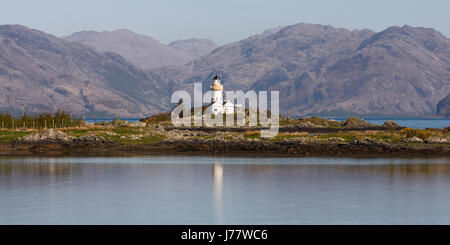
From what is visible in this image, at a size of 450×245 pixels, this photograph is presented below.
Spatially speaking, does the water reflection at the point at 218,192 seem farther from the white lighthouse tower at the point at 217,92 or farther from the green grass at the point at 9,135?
the white lighthouse tower at the point at 217,92

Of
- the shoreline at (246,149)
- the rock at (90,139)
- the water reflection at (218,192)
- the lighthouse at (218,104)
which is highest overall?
the lighthouse at (218,104)

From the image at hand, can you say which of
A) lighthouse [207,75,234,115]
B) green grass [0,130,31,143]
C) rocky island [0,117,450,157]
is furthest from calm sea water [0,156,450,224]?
lighthouse [207,75,234,115]

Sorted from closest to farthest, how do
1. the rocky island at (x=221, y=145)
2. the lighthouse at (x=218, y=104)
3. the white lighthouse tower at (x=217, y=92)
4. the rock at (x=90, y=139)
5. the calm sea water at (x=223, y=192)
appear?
the calm sea water at (x=223, y=192)
the rocky island at (x=221, y=145)
the rock at (x=90, y=139)
the lighthouse at (x=218, y=104)
the white lighthouse tower at (x=217, y=92)

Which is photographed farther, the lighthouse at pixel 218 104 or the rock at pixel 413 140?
the lighthouse at pixel 218 104

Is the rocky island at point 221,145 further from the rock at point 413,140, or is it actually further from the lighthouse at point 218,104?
the lighthouse at point 218,104

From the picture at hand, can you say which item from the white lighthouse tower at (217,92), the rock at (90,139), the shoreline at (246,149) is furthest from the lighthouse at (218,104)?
the shoreline at (246,149)

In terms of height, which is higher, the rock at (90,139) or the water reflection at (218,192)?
the rock at (90,139)

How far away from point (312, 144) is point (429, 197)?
122 feet

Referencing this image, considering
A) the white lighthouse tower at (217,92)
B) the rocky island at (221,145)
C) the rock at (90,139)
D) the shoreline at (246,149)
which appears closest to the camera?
the shoreline at (246,149)

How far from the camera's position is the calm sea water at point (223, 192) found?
2697 cm

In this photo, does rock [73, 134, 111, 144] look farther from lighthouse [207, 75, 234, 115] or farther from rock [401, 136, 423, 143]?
lighthouse [207, 75, 234, 115]

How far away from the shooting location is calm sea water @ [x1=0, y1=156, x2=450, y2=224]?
2697 cm
